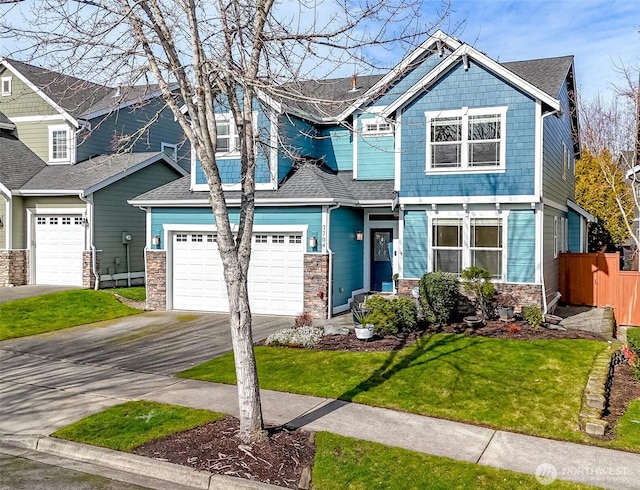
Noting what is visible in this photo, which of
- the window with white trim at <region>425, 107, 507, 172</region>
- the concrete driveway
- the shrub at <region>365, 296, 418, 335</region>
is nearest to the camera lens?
the concrete driveway

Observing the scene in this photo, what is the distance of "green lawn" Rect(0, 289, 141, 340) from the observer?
15.0 m

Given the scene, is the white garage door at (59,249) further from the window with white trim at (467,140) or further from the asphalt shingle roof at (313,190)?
the window with white trim at (467,140)

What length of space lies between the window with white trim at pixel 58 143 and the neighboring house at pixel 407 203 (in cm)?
726

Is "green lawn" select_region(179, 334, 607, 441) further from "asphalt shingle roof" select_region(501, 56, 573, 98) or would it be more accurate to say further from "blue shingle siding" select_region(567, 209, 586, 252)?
"blue shingle siding" select_region(567, 209, 586, 252)

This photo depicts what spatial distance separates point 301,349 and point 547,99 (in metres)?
8.59

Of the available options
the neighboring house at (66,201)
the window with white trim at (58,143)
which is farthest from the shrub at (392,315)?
the window with white trim at (58,143)

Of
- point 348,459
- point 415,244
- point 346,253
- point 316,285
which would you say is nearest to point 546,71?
point 415,244

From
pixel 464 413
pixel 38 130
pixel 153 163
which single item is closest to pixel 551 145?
pixel 464 413

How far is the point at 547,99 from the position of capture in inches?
551

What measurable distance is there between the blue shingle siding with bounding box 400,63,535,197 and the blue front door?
2.34m

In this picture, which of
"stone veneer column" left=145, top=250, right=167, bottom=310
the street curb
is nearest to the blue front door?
"stone veneer column" left=145, top=250, right=167, bottom=310

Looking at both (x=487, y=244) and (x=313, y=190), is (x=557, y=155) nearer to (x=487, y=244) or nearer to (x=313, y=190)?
(x=487, y=244)

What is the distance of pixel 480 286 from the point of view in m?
14.1

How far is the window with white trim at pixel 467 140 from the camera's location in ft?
48.5
